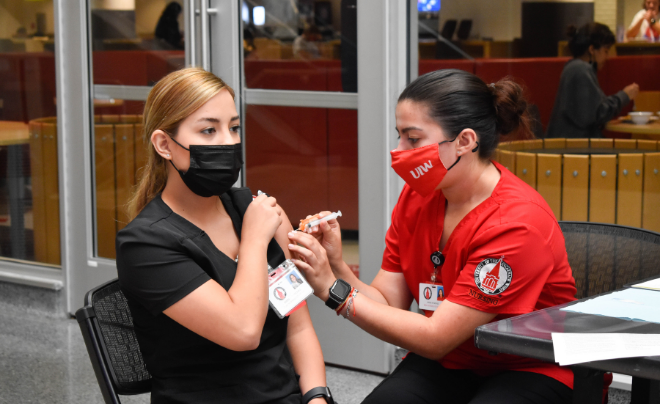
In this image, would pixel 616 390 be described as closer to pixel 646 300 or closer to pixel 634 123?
pixel 634 123

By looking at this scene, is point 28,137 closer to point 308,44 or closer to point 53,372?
point 53,372

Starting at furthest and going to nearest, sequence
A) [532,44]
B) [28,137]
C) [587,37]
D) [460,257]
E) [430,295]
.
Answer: [28,137] < [532,44] < [587,37] < [430,295] < [460,257]

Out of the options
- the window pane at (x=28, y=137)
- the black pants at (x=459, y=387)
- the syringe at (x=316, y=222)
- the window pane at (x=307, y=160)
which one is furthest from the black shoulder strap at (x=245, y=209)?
the window pane at (x=28, y=137)

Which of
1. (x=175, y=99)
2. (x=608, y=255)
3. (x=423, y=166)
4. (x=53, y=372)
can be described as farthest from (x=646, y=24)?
(x=53, y=372)

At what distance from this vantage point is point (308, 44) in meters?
3.21

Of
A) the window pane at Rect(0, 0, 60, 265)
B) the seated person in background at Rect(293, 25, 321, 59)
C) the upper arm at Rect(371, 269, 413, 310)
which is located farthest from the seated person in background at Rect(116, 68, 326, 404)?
the window pane at Rect(0, 0, 60, 265)

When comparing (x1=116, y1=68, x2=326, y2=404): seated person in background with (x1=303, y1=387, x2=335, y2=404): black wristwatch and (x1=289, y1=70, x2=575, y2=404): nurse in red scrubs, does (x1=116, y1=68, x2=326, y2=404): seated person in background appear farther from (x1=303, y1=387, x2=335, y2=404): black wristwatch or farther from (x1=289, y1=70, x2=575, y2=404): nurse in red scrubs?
(x1=289, y1=70, x2=575, y2=404): nurse in red scrubs

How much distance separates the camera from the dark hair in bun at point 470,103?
5.90ft

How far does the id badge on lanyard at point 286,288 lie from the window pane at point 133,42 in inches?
81.2

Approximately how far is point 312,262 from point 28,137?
297cm

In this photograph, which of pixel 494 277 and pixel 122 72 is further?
pixel 122 72

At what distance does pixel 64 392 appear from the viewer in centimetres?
305

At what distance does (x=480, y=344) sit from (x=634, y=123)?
5.86ft

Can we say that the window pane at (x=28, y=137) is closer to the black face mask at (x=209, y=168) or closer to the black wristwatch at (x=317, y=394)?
the black face mask at (x=209, y=168)
